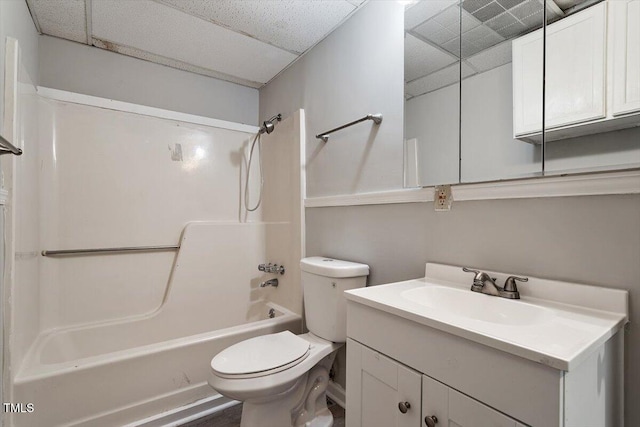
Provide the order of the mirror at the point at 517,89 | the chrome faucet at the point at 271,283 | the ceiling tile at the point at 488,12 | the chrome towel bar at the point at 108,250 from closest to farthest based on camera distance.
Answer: the mirror at the point at 517,89
the ceiling tile at the point at 488,12
the chrome towel bar at the point at 108,250
the chrome faucet at the point at 271,283

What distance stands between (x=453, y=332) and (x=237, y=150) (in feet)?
7.26

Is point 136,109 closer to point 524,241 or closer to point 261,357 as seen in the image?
point 261,357

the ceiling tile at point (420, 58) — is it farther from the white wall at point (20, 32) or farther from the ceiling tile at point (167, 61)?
the white wall at point (20, 32)

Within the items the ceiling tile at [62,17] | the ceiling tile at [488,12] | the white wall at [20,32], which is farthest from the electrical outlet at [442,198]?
the ceiling tile at [62,17]

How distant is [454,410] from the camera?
760 millimetres

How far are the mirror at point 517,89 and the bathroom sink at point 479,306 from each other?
43 centimetres

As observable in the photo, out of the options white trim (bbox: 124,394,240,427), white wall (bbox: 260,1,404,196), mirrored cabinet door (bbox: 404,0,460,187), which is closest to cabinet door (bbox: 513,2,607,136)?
mirrored cabinet door (bbox: 404,0,460,187)

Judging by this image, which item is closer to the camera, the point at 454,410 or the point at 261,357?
the point at 454,410

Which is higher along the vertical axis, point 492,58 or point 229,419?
point 492,58

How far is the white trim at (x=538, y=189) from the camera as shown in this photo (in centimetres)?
81

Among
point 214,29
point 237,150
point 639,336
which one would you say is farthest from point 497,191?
point 237,150

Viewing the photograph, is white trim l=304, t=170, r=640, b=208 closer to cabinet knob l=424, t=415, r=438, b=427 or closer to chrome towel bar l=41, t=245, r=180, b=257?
cabinet knob l=424, t=415, r=438, b=427

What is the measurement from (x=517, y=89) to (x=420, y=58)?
467 millimetres

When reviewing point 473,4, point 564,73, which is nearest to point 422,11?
point 473,4
